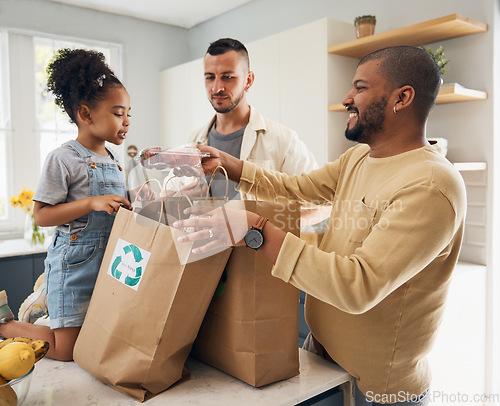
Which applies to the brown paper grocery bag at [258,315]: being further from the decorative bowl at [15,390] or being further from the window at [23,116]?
the window at [23,116]

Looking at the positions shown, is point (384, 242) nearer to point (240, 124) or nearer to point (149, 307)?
point (149, 307)

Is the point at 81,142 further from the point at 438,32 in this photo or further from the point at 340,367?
the point at 438,32

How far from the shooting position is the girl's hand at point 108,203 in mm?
1014

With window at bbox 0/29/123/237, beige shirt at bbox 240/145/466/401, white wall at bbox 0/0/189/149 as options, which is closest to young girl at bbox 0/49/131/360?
beige shirt at bbox 240/145/466/401

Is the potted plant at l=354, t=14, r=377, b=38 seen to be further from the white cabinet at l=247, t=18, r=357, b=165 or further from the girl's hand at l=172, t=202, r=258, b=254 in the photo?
the girl's hand at l=172, t=202, r=258, b=254

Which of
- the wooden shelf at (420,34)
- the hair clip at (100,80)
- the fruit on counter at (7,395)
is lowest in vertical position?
the fruit on counter at (7,395)

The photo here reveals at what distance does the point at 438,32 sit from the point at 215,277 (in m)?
1.89

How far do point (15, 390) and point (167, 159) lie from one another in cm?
50

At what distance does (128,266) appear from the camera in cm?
84

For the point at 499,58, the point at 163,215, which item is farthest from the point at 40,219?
the point at 499,58

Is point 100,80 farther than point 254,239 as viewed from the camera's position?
Yes

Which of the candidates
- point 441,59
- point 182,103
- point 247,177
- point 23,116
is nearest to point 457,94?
point 441,59

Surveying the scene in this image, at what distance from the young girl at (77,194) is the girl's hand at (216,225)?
1.02 feet

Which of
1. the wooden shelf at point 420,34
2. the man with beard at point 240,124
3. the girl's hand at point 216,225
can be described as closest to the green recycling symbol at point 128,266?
the girl's hand at point 216,225
